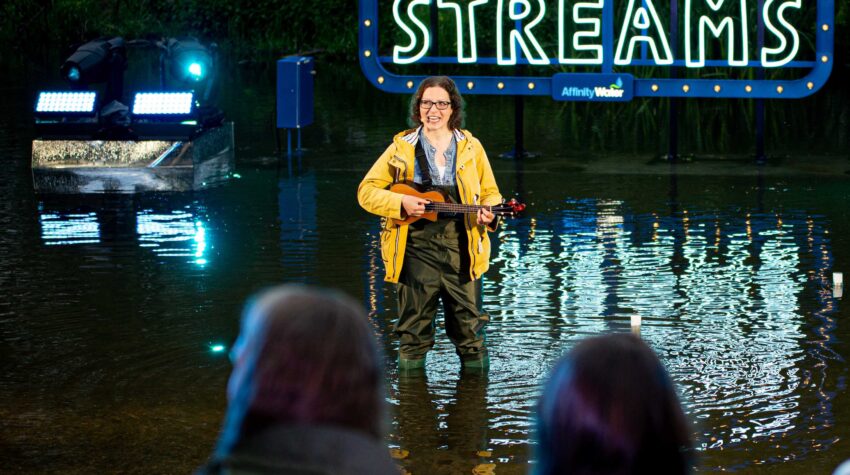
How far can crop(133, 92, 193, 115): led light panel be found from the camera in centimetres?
1627

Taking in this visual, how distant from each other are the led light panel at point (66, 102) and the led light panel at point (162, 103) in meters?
0.48

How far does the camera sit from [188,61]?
17.1 meters

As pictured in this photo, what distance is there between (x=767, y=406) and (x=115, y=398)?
345 cm

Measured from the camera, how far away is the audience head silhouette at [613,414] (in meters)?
2.77

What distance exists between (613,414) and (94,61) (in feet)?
47.5

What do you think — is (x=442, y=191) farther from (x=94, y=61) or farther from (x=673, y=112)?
(x=673, y=112)

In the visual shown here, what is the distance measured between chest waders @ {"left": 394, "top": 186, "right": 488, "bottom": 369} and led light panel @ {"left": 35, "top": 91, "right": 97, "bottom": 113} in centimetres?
863

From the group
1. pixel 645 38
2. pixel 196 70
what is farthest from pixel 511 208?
pixel 645 38

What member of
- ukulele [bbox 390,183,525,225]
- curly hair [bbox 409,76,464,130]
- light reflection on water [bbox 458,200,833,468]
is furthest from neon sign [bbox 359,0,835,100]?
ukulele [bbox 390,183,525,225]

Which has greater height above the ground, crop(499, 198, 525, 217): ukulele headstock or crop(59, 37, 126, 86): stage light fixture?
crop(59, 37, 126, 86): stage light fixture

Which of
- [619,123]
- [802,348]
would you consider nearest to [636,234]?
[802,348]

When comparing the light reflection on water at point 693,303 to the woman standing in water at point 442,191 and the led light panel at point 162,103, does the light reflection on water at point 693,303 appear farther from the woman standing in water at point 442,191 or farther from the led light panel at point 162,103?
the led light panel at point 162,103

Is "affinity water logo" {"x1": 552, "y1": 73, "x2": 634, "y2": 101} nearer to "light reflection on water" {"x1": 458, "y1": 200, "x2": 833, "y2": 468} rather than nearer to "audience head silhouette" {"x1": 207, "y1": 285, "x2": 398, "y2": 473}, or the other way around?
"light reflection on water" {"x1": 458, "y1": 200, "x2": 833, "y2": 468}

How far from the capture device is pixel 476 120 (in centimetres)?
2334
